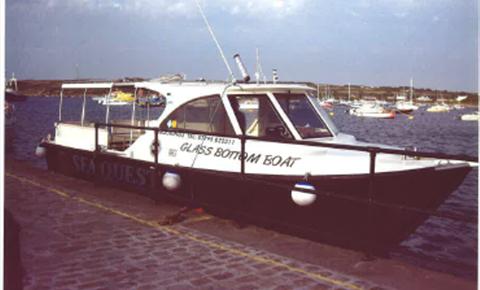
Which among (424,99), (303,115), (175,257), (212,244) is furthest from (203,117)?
(424,99)

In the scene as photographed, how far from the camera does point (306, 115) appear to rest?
8844 mm

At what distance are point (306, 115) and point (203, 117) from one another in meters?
1.69

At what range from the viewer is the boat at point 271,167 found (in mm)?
6816

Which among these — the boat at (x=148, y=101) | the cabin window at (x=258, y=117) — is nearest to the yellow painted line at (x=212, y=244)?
the cabin window at (x=258, y=117)

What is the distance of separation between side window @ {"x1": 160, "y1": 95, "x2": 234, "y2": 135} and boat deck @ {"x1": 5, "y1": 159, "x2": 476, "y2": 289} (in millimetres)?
1629

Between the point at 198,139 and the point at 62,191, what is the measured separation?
7.96 feet

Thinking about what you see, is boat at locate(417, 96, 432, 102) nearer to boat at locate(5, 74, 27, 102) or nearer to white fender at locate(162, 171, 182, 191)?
boat at locate(5, 74, 27, 102)

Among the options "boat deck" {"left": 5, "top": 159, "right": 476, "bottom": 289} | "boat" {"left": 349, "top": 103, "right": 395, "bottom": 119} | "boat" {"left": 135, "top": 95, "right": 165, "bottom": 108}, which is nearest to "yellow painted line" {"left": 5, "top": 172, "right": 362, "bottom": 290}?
"boat deck" {"left": 5, "top": 159, "right": 476, "bottom": 289}

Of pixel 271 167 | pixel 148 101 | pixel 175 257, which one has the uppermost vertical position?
pixel 148 101

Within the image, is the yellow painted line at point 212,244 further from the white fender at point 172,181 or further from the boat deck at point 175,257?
the white fender at point 172,181

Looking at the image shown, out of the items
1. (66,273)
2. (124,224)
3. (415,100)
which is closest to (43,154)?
(124,224)

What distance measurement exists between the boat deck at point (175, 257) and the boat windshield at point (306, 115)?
2241 mm

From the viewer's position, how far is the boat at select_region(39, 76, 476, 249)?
6.82 metres

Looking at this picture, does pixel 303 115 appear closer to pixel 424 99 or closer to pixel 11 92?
pixel 11 92
